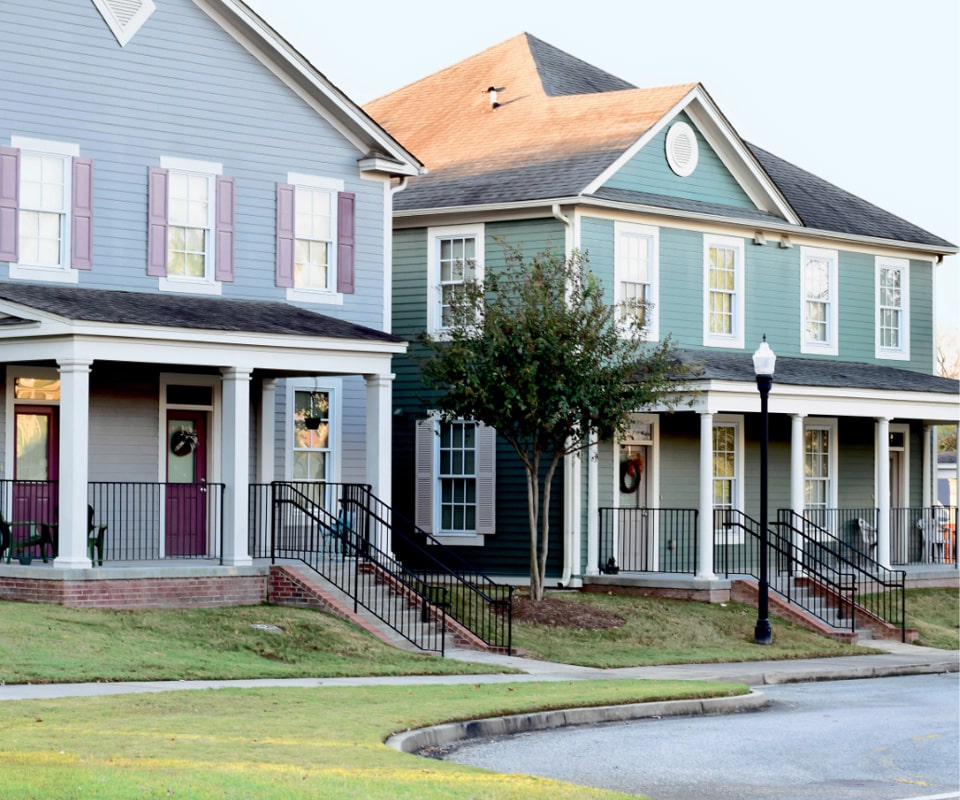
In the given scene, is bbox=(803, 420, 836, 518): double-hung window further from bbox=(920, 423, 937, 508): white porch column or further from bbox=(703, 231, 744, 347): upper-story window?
bbox=(920, 423, 937, 508): white porch column

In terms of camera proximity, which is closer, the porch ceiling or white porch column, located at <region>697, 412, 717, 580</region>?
the porch ceiling

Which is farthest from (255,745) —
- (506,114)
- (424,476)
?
(506,114)

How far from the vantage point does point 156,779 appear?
419 inches

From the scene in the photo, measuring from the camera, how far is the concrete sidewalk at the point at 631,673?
1639 centimetres

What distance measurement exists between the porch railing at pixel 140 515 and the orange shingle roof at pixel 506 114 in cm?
888

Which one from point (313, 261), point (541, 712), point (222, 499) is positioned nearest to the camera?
point (541, 712)

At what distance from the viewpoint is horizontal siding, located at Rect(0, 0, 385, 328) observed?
925 inches

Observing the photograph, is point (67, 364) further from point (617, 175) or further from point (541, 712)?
point (617, 175)

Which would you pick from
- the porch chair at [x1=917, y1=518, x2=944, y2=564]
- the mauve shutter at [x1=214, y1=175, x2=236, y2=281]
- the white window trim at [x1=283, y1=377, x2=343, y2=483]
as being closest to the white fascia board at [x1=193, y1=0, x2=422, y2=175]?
the mauve shutter at [x1=214, y1=175, x2=236, y2=281]

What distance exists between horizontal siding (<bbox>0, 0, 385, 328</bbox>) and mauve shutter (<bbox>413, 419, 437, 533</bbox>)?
331cm

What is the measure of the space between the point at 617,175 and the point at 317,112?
5.42m

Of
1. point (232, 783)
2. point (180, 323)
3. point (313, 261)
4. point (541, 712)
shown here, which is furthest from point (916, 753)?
point (313, 261)

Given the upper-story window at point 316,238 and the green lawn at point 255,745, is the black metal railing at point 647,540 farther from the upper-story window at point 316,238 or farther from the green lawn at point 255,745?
the green lawn at point 255,745

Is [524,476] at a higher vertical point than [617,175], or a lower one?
lower
